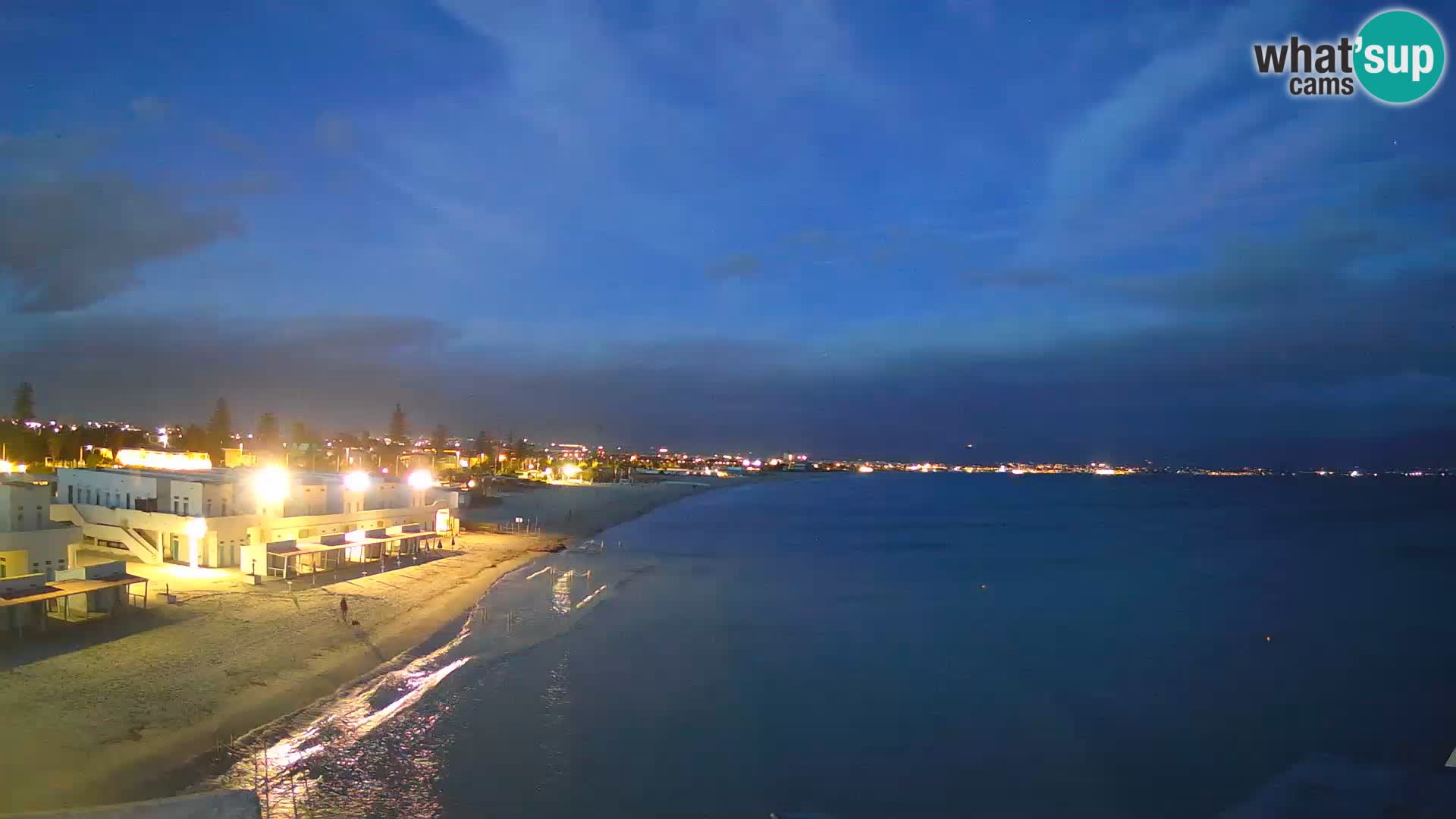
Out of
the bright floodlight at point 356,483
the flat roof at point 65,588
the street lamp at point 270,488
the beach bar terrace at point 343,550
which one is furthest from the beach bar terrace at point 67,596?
the bright floodlight at point 356,483

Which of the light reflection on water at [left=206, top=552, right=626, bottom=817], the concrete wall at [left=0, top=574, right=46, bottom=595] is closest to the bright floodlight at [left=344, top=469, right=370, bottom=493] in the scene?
the light reflection on water at [left=206, top=552, right=626, bottom=817]

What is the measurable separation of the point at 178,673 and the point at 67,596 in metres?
5.47

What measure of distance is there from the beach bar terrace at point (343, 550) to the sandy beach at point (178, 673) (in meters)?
1.33

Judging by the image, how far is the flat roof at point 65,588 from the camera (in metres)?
17.0

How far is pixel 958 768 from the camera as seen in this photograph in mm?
15648

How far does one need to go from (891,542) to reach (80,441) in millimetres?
63500

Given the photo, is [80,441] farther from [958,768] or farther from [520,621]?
[958,768]

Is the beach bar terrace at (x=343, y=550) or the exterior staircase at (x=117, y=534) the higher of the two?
the exterior staircase at (x=117, y=534)

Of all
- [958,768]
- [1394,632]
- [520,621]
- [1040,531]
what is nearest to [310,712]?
[520,621]

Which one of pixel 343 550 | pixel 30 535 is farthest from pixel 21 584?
pixel 343 550

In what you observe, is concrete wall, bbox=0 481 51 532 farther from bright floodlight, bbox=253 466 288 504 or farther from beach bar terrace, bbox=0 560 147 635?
bright floodlight, bbox=253 466 288 504

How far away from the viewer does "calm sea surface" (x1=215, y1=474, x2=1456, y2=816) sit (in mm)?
14000

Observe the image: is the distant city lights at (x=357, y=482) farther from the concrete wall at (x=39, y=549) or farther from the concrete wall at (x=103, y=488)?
the concrete wall at (x=39, y=549)

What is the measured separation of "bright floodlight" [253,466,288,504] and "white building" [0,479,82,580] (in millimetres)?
6258
